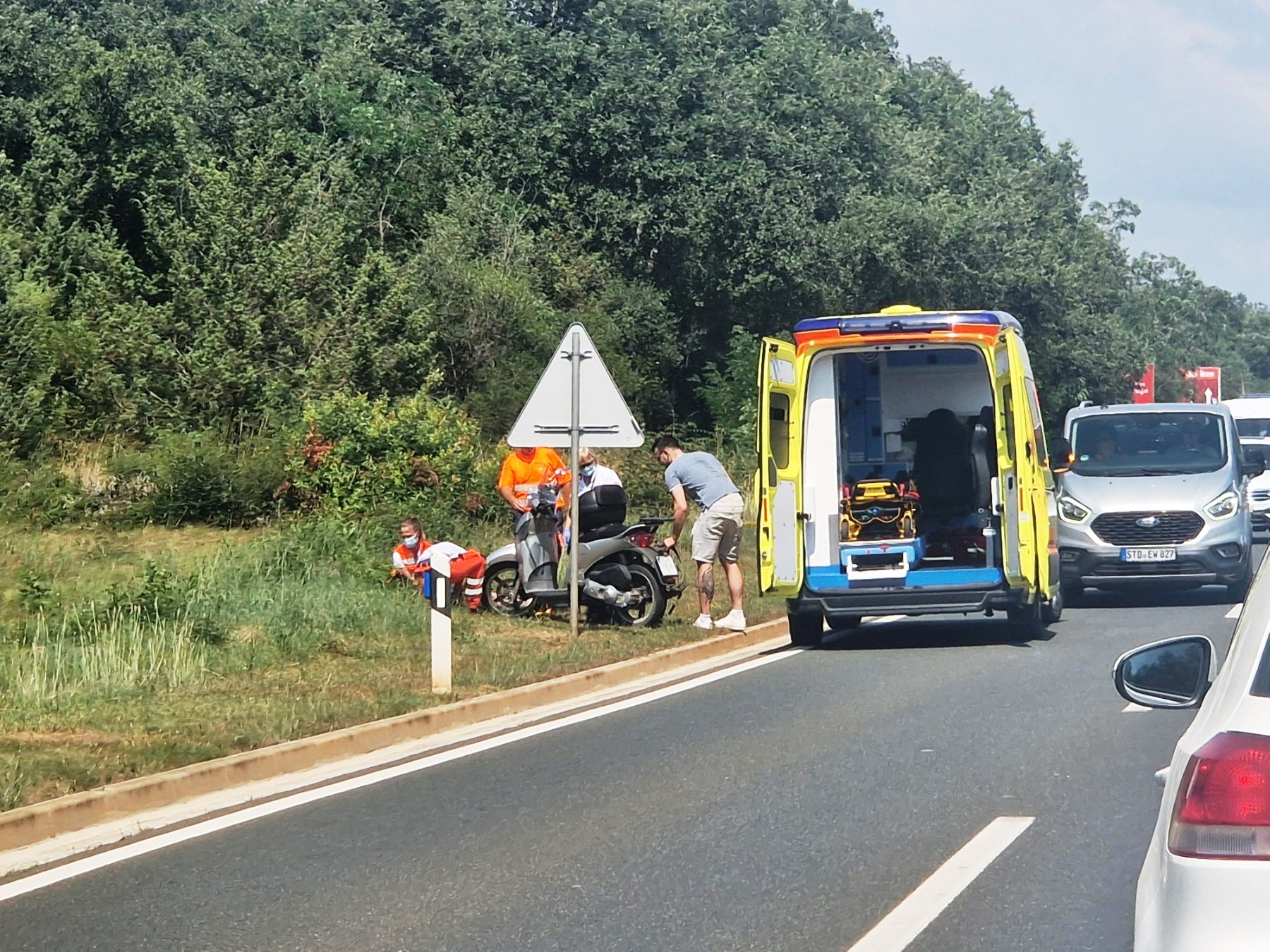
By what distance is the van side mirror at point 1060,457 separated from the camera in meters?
18.7

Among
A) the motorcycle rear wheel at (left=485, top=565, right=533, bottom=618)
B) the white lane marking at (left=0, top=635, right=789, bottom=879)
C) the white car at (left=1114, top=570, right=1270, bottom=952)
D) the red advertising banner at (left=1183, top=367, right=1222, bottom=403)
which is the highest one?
the red advertising banner at (left=1183, top=367, right=1222, bottom=403)

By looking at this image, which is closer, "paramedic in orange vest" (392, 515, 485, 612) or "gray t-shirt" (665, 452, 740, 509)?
"gray t-shirt" (665, 452, 740, 509)

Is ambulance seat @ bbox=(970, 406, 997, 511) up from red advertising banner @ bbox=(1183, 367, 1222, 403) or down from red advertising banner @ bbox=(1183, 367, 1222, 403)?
down

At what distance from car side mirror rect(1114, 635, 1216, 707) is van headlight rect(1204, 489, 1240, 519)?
15.3 metres

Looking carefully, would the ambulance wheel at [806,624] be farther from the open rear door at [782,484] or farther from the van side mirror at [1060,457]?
the van side mirror at [1060,457]

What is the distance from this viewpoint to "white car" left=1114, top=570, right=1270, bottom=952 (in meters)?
3.25

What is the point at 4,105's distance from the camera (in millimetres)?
35688

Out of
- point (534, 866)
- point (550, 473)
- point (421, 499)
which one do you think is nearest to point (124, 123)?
point (421, 499)

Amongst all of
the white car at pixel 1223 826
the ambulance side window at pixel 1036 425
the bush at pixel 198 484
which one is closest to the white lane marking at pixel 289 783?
the ambulance side window at pixel 1036 425

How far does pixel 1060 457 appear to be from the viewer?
19.1 m

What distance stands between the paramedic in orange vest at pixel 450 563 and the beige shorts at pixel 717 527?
1996mm

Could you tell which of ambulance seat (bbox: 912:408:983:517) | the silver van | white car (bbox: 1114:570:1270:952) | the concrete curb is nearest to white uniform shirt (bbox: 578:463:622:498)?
the concrete curb

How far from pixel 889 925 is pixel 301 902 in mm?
2110

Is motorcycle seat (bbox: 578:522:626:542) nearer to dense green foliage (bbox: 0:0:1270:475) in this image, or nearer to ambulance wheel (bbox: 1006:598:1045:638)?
ambulance wheel (bbox: 1006:598:1045:638)
